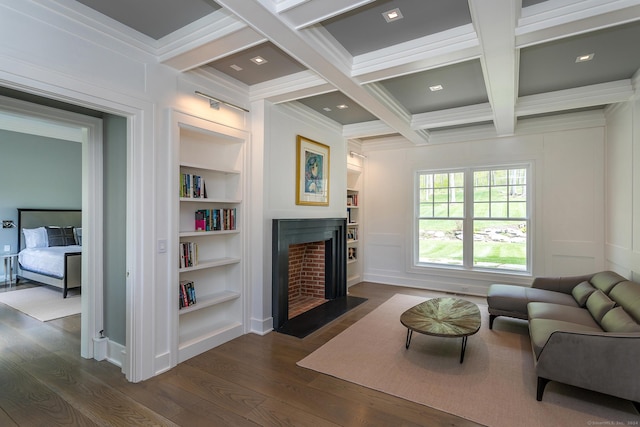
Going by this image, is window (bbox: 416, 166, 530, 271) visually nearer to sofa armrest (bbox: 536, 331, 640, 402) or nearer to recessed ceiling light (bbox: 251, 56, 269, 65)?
sofa armrest (bbox: 536, 331, 640, 402)

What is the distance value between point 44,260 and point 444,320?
20.8ft

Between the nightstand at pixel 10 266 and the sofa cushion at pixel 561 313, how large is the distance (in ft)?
27.2

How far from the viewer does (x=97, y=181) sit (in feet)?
10.2

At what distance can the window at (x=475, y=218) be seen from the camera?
5328 millimetres

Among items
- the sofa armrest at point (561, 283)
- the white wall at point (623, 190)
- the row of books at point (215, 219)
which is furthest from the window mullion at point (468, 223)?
the row of books at point (215, 219)

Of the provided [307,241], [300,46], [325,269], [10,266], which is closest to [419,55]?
[300,46]

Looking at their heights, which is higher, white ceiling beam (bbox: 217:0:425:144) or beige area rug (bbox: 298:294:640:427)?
white ceiling beam (bbox: 217:0:425:144)

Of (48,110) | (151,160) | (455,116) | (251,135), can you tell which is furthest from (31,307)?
(455,116)

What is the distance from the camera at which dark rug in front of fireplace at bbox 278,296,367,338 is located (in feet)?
12.7

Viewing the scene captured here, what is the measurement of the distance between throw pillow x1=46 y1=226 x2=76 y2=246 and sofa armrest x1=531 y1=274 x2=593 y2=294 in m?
8.19

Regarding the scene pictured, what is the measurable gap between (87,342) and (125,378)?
0.71 m

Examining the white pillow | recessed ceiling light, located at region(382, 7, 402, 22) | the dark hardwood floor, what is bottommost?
the dark hardwood floor

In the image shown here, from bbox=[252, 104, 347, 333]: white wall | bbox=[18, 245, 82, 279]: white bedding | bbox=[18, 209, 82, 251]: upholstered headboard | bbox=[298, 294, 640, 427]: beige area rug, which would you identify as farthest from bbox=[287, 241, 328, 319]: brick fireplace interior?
bbox=[18, 209, 82, 251]: upholstered headboard

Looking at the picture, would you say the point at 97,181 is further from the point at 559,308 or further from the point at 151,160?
the point at 559,308
